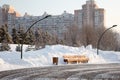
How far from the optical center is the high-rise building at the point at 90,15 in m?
161

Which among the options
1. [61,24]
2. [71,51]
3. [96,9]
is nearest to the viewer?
[71,51]

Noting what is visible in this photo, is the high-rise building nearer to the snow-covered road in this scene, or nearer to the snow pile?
the snow pile

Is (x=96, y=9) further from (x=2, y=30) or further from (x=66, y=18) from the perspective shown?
(x=2, y=30)

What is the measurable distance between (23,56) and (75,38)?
6843 cm

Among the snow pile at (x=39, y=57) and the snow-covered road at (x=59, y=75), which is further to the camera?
the snow pile at (x=39, y=57)

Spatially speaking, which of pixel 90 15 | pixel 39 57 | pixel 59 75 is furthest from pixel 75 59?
pixel 90 15

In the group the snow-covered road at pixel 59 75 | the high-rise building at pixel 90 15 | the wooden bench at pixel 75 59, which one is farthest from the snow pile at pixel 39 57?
the high-rise building at pixel 90 15

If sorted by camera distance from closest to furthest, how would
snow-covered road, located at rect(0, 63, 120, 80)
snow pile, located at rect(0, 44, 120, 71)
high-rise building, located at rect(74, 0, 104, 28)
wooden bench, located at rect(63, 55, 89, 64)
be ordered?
snow-covered road, located at rect(0, 63, 120, 80)
snow pile, located at rect(0, 44, 120, 71)
wooden bench, located at rect(63, 55, 89, 64)
high-rise building, located at rect(74, 0, 104, 28)

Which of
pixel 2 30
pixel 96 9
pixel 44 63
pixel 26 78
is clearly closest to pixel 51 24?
pixel 96 9

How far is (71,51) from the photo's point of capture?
45156 millimetres

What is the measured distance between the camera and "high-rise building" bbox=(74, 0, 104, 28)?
161000mm

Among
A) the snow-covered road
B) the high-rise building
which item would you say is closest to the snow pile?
the snow-covered road

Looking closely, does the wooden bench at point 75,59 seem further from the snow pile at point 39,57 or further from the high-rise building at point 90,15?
the high-rise building at point 90,15

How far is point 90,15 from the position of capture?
535 ft
